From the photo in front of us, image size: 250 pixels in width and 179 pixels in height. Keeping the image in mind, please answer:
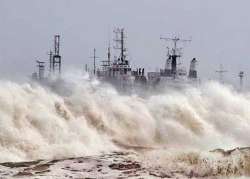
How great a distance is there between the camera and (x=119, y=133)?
43688 mm

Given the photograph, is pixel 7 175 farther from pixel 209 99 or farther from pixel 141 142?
pixel 209 99

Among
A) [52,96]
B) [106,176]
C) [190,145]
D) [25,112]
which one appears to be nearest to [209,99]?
[190,145]

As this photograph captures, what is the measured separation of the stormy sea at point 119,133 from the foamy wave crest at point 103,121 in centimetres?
6

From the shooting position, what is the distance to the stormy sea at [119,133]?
24.7 meters

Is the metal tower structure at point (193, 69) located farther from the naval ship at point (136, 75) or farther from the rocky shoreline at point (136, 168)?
the rocky shoreline at point (136, 168)

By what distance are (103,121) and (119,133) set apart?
1654mm

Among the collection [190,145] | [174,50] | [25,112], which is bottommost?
[190,145]

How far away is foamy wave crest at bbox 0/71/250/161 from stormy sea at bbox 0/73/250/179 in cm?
6

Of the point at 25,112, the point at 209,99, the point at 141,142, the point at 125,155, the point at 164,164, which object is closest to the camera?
the point at 164,164

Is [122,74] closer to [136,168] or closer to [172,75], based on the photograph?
[172,75]

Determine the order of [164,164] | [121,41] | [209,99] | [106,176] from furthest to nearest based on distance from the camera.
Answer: [121,41] → [209,99] → [164,164] → [106,176]

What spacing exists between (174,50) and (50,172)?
5813 cm

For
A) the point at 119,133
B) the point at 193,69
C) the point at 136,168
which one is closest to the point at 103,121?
the point at 119,133

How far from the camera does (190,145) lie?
44000 millimetres
